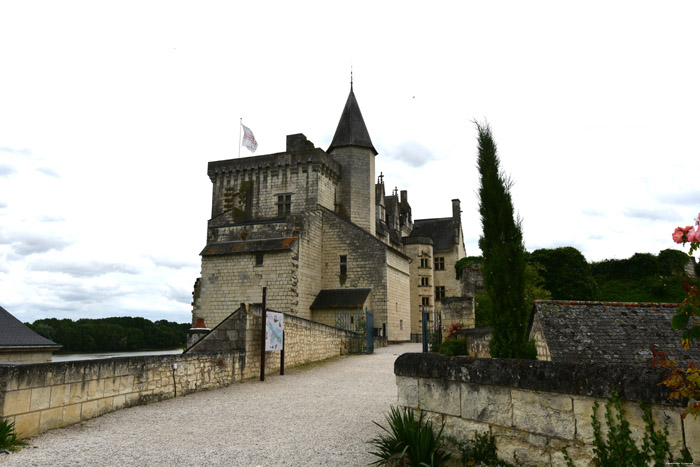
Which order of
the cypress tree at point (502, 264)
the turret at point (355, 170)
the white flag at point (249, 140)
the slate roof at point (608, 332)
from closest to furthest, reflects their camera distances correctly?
the cypress tree at point (502, 264) → the slate roof at point (608, 332) → the white flag at point (249, 140) → the turret at point (355, 170)

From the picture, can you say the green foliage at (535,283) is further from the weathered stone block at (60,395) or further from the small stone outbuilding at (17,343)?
the small stone outbuilding at (17,343)

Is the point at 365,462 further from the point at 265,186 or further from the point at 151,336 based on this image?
the point at 151,336

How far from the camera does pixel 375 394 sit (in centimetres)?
959

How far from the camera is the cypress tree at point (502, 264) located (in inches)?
217

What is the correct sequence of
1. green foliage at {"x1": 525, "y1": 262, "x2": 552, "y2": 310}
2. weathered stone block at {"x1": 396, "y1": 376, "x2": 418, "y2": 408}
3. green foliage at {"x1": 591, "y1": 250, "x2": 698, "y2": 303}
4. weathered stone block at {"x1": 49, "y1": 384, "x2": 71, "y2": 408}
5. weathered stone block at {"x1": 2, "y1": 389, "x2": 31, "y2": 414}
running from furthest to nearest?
green foliage at {"x1": 591, "y1": 250, "x2": 698, "y2": 303}, green foliage at {"x1": 525, "y1": 262, "x2": 552, "y2": 310}, weathered stone block at {"x1": 49, "y1": 384, "x2": 71, "y2": 408}, weathered stone block at {"x1": 2, "y1": 389, "x2": 31, "y2": 414}, weathered stone block at {"x1": 396, "y1": 376, "x2": 418, "y2": 408}

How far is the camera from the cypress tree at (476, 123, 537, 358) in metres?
5.51

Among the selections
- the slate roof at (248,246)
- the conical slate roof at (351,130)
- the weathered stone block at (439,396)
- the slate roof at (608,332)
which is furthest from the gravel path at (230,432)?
the conical slate roof at (351,130)

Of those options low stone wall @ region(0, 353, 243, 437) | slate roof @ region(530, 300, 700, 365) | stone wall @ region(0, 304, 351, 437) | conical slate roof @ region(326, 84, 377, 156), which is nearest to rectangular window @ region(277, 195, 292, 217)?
conical slate roof @ region(326, 84, 377, 156)

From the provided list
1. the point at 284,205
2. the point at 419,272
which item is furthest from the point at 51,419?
the point at 419,272

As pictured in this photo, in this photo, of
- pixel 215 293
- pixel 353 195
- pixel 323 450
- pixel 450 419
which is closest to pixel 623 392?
pixel 450 419

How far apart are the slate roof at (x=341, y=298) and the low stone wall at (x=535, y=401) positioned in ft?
69.3

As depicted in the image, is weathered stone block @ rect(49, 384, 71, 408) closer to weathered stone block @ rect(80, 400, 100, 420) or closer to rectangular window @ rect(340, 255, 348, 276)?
weathered stone block @ rect(80, 400, 100, 420)

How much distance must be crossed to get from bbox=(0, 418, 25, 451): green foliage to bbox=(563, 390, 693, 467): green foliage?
6257 millimetres

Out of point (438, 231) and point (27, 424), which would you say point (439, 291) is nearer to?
point (438, 231)
